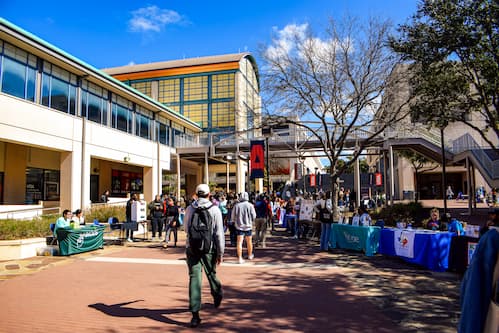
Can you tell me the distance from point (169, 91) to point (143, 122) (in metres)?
14.3

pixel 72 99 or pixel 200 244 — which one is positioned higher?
pixel 72 99

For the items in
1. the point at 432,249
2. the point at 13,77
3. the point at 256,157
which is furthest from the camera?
the point at 256,157

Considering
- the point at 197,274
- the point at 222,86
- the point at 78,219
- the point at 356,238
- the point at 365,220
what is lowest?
the point at 356,238

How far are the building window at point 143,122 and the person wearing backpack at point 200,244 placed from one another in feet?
77.0

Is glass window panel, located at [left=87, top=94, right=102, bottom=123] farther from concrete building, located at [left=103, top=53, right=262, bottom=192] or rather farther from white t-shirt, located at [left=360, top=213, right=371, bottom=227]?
white t-shirt, located at [left=360, top=213, right=371, bottom=227]

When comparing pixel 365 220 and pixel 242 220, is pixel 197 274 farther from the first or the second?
pixel 365 220

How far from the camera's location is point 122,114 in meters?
25.7

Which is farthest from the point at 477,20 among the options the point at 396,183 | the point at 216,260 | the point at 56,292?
the point at 396,183

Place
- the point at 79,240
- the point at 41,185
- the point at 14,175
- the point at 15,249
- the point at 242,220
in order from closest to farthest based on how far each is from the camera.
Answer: the point at 242,220 → the point at 15,249 → the point at 79,240 → the point at 14,175 → the point at 41,185

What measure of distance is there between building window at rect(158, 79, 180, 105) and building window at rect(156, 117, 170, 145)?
31.8ft

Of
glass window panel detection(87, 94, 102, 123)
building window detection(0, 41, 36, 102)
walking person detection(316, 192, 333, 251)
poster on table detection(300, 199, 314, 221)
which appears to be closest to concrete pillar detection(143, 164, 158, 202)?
glass window panel detection(87, 94, 102, 123)

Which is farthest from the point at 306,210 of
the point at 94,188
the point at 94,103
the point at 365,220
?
the point at 94,188

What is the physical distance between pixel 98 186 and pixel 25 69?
11.9m

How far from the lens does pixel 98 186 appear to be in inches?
1088
